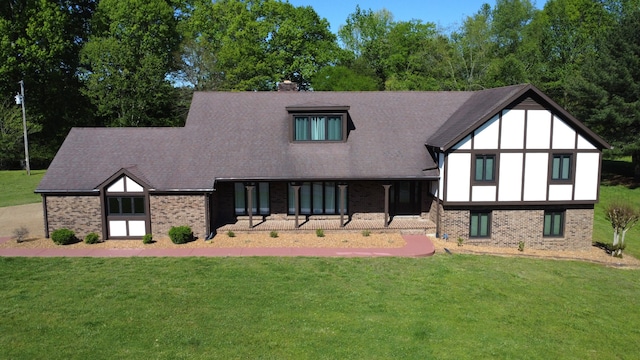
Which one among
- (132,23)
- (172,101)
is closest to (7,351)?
(172,101)

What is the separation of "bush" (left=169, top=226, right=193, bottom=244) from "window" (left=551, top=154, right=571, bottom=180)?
1635 centimetres

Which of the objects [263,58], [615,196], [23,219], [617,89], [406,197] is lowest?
[23,219]

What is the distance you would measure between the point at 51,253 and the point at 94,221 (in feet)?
7.78

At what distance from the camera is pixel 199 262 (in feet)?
58.1

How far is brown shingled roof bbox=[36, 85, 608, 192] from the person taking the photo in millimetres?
21406

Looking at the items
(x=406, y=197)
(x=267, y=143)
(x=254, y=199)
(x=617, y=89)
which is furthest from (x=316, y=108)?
(x=617, y=89)

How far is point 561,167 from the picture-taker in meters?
20.9

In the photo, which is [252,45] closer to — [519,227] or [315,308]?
[519,227]

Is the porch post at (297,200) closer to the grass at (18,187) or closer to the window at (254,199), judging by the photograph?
the window at (254,199)

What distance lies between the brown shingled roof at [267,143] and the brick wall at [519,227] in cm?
255

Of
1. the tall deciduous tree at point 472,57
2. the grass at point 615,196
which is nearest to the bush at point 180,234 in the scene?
the grass at point 615,196

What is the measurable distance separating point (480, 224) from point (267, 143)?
36.1ft

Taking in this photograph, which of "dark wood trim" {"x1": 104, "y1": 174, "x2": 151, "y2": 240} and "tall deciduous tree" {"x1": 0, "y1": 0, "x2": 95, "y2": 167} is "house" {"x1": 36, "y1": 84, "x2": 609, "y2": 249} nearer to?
"dark wood trim" {"x1": 104, "y1": 174, "x2": 151, "y2": 240}

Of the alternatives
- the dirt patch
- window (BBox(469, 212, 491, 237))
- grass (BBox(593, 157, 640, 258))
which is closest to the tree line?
grass (BBox(593, 157, 640, 258))
